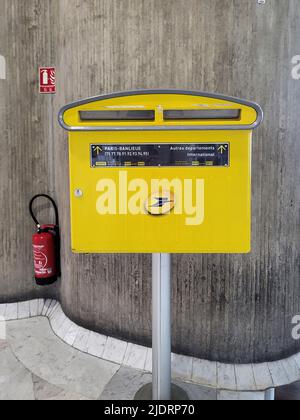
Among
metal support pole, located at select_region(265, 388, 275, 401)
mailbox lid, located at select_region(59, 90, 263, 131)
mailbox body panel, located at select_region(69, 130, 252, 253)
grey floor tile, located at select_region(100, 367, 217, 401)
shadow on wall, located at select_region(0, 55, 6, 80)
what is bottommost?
grey floor tile, located at select_region(100, 367, 217, 401)

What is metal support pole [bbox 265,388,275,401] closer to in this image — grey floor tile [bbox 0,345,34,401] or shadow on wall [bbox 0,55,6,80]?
grey floor tile [bbox 0,345,34,401]

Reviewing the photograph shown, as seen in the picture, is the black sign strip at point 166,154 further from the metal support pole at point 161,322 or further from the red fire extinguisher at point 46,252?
the red fire extinguisher at point 46,252

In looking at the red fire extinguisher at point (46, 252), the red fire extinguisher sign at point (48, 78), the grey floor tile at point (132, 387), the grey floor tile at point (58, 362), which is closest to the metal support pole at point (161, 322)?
the grey floor tile at point (132, 387)

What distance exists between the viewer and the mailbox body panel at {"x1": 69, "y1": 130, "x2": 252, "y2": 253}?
1.70 m

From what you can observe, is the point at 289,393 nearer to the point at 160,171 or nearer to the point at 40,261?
the point at 160,171

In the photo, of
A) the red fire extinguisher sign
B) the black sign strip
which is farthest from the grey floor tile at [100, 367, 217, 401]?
the red fire extinguisher sign

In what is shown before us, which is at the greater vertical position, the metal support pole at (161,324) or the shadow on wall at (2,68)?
the shadow on wall at (2,68)

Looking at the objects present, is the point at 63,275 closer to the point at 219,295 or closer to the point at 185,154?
the point at 219,295

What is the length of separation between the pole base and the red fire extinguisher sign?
2.36 metres

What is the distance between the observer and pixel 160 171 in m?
1.71

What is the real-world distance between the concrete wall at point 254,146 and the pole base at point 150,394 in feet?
1.27

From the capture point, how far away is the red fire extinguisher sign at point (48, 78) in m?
3.29

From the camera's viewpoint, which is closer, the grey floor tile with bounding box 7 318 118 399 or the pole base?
the pole base
